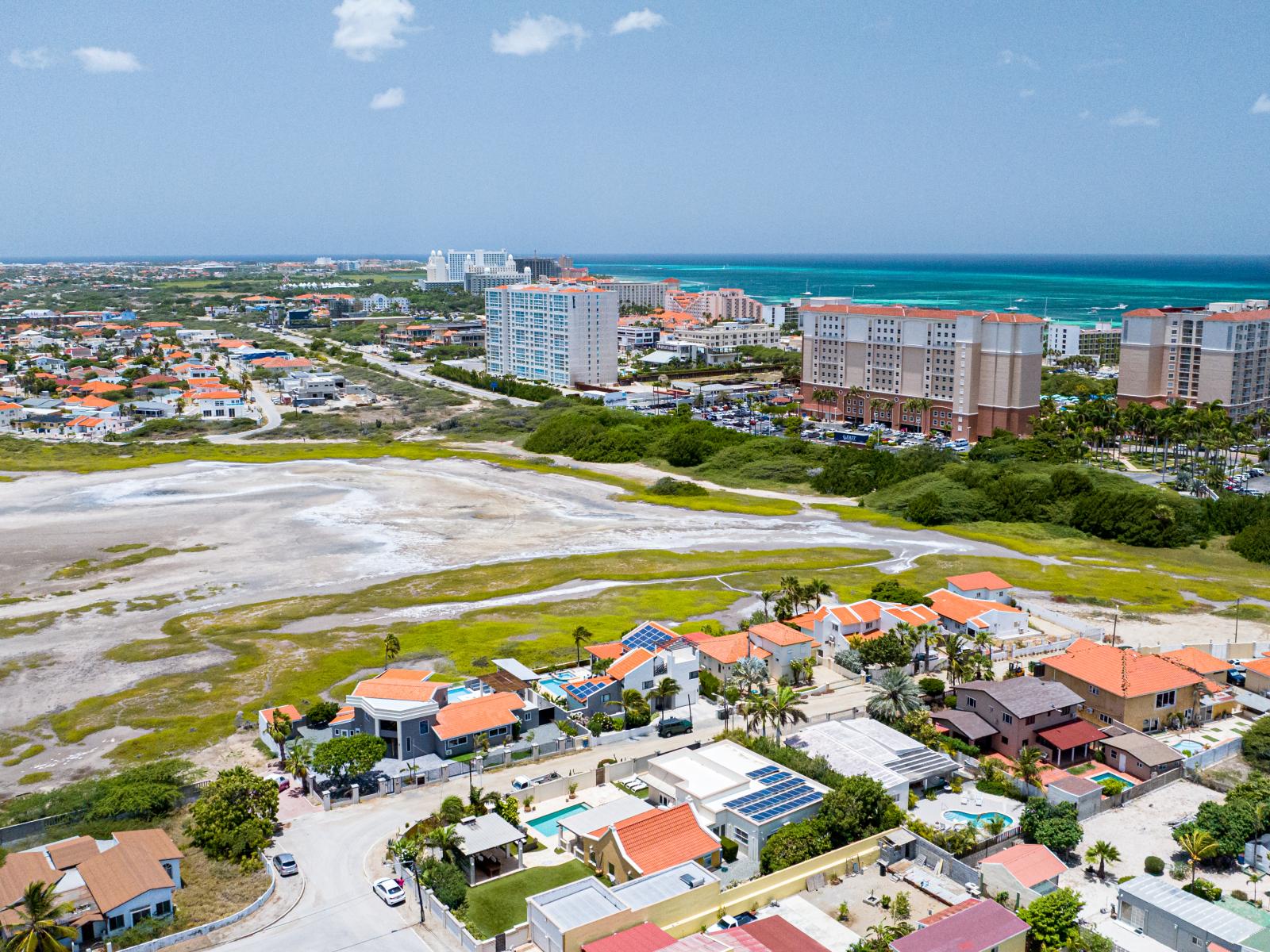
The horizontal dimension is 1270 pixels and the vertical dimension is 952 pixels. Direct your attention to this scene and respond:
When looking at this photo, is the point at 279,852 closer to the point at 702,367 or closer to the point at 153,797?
the point at 153,797

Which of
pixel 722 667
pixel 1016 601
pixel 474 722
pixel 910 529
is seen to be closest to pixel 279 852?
pixel 474 722

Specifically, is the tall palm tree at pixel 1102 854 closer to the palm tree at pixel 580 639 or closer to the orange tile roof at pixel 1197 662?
the orange tile roof at pixel 1197 662

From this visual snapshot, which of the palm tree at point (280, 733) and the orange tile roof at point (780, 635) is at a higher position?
the orange tile roof at point (780, 635)

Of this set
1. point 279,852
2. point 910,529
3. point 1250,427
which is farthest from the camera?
point 1250,427

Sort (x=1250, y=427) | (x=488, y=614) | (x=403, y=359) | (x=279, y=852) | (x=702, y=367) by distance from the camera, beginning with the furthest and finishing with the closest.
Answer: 1. (x=403, y=359)
2. (x=702, y=367)
3. (x=1250, y=427)
4. (x=488, y=614)
5. (x=279, y=852)

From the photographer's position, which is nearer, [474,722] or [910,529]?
[474,722]

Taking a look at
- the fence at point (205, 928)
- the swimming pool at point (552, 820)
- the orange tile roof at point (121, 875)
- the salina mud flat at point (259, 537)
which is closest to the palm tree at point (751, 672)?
the swimming pool at point (552, 820)

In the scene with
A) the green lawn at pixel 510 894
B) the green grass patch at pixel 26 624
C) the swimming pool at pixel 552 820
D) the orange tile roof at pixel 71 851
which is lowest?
the green grass patch at pixel 26 624

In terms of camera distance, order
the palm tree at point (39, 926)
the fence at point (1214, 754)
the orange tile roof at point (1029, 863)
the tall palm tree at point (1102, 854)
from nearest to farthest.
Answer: the palm tree at point (39, 926), the orange tile roof at point (1029, 863), the tall palm tree at point (1102, 854), the fence at point (1214, 754)
